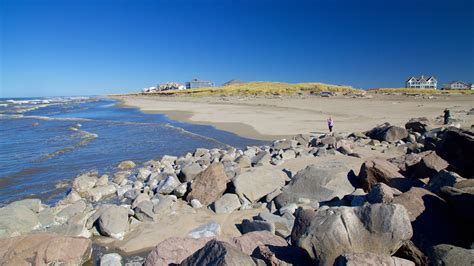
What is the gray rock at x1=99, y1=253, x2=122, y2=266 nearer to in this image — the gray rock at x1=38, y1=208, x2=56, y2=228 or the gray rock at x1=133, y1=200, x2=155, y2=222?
the gray rock at x1=133, y1=200, x2=155, y2=222

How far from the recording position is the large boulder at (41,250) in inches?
196

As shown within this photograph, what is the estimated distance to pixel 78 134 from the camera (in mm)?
23078

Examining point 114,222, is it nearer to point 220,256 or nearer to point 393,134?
point 220,256

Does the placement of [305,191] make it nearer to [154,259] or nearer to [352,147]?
[154,259]

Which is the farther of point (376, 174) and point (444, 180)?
point (376, 174)

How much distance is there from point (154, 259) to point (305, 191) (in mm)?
3990

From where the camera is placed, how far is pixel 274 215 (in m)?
6.41

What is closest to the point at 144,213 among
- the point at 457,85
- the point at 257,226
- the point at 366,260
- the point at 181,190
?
the point at 181,190

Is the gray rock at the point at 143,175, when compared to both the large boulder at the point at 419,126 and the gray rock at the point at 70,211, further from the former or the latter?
the large boulder at the point at 419,126

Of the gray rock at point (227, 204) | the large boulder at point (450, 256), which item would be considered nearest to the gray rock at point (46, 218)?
the gray rock at point (227, 204)

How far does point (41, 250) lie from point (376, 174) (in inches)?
240

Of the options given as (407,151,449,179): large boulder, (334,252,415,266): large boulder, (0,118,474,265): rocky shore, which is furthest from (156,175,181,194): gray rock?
(334,252,415,266): large boulder

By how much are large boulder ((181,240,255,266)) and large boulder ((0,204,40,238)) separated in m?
4.98

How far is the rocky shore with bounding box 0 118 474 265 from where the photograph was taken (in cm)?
343
